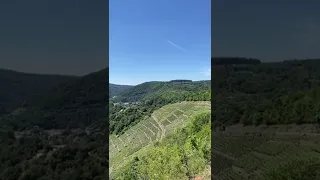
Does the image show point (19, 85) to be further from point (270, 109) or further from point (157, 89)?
point (157, 89)

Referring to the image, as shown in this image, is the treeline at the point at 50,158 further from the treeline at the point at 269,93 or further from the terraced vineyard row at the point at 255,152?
the treeline at the point at 269,93

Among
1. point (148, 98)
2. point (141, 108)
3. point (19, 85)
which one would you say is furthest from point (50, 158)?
point (148, 98)

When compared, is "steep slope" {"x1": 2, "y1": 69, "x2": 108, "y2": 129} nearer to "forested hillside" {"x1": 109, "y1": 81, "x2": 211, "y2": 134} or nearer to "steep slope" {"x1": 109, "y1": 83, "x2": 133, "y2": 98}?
"steep slope" {"x1": 109, "y1": 83, "x2": 133, "y2": 98}

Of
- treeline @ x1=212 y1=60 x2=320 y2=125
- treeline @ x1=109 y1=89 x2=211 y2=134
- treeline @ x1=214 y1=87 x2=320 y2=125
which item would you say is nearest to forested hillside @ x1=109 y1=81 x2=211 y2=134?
treeline @ x1=109 y1=89 x2=211 y2=134

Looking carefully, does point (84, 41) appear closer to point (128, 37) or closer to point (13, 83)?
point (13, 83)

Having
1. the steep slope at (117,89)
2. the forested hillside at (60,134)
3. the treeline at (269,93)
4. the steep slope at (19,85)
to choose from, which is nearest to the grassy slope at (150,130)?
the steep slope at (117,89)

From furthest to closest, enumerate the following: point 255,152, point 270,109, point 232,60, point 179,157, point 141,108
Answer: point 141,108 < point 179,157 < point 232,60 < point 255,152 < point 270,109
